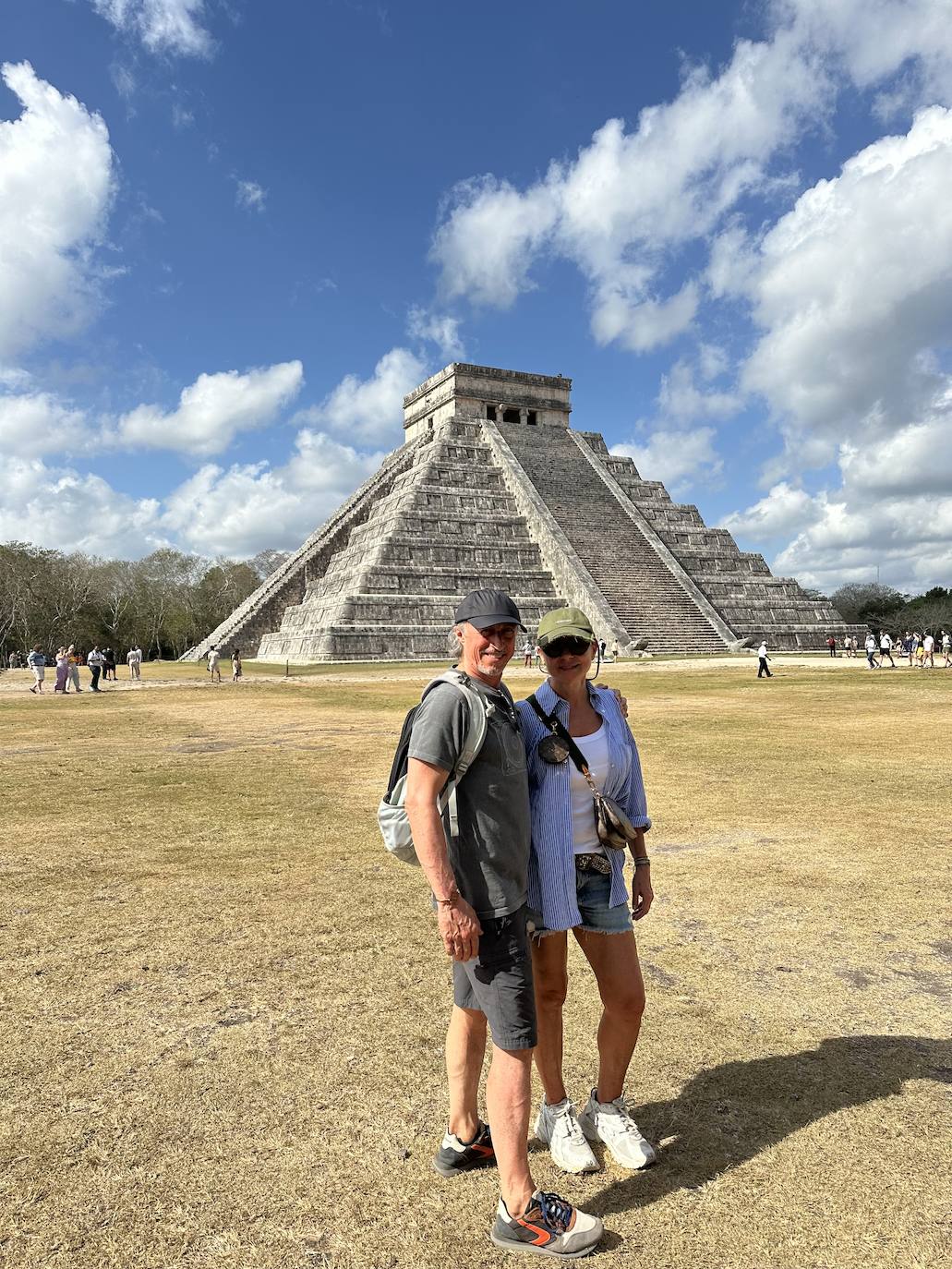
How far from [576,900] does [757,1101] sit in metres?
1.11

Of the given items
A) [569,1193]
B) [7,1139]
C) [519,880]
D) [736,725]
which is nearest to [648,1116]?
[569,1193]

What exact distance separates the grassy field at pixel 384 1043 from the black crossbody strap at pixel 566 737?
1.36 meters

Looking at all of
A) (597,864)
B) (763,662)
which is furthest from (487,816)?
(763,662)

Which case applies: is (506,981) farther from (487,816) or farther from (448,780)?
(448,780)

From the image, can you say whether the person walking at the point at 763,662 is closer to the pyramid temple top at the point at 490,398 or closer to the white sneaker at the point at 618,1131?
the white sneaker at the point at 618,1131

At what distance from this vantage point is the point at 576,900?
297 cm

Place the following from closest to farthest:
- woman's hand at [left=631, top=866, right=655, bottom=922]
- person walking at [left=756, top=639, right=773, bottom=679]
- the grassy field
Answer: the grassy field, woman's hand at [left=631, top=866, right=655, bottom=922], person walking at [left=756, top=639, right=773, bottom=679]

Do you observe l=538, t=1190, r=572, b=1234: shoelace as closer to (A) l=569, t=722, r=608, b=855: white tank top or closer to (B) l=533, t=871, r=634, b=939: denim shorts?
(B) l=533, t=871, r=634, b=939: denim shorts

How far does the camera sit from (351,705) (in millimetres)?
18141

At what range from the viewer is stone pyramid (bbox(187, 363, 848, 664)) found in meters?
34.9

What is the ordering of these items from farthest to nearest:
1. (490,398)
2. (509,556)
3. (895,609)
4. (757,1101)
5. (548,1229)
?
(895,609)
(490,398)
(509,556)
(757,1101)
(548,1229)

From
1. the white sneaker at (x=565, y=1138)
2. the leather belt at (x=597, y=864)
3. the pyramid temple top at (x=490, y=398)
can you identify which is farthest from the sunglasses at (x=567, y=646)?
the pyramid temple top at (x=490, y=398)

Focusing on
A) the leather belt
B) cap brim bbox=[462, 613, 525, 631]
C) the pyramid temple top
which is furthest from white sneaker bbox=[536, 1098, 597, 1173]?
the pyramid temple top

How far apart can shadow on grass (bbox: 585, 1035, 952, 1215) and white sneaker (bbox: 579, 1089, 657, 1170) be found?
0.18ft
